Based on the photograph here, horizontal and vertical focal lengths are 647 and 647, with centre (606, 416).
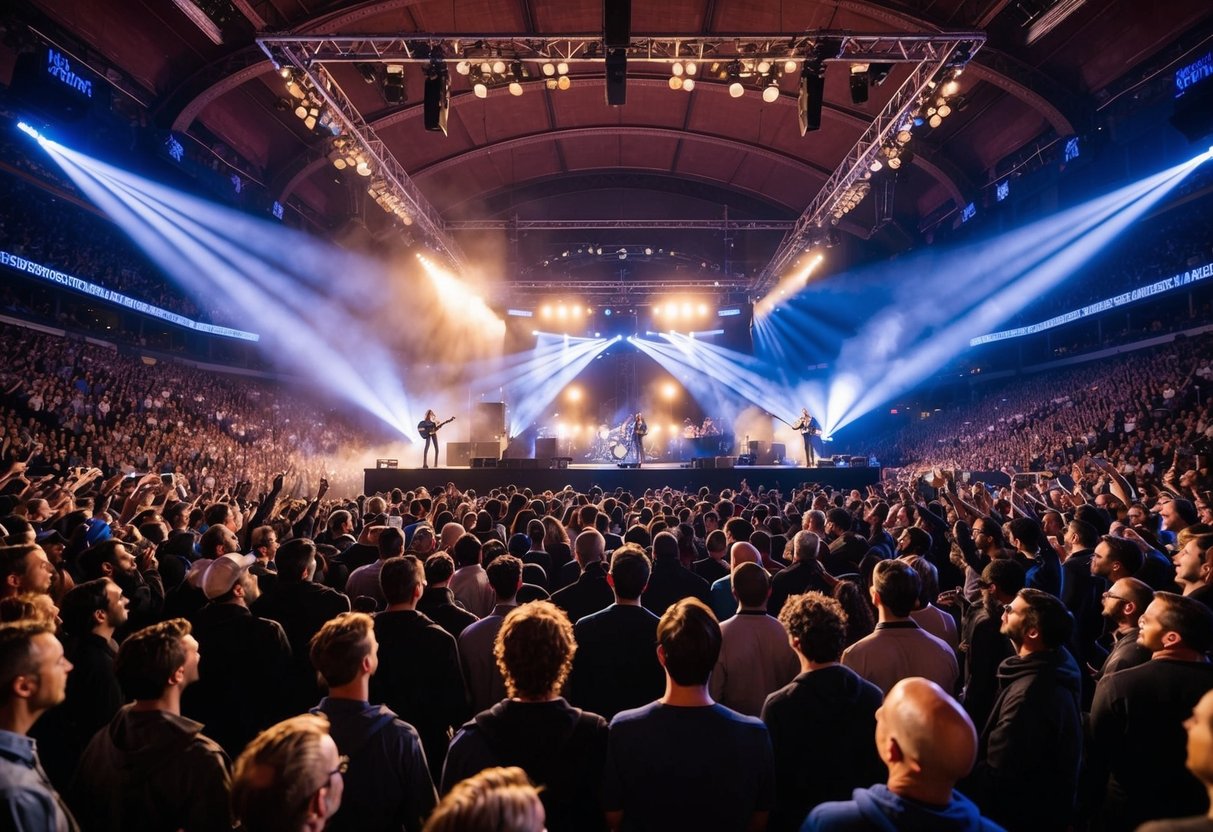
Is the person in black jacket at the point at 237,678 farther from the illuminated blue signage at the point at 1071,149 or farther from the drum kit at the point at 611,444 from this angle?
the drum kit at the point at 611,444

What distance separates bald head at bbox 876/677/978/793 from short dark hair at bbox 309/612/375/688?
1627 mm

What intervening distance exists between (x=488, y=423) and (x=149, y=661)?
16.6 meters

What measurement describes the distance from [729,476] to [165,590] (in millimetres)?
12144

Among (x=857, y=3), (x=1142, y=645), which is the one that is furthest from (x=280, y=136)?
(x=1142, y=645)

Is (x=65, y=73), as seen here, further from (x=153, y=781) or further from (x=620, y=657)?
(x=620, y=657)

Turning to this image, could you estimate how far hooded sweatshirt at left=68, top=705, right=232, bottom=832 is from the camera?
1883 mm

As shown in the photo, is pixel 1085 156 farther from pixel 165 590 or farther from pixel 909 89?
pixel 165 590

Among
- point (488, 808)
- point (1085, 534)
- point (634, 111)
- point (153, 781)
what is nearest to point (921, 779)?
point (488, 808)

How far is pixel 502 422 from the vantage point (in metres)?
18.6

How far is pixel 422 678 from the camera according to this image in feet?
9.77

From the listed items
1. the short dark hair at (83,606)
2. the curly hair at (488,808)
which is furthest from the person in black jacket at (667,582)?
the curly hair at (488,808)

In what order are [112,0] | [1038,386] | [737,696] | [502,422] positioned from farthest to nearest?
[1038,386] → [502,422] → [112,0] → [737,696]

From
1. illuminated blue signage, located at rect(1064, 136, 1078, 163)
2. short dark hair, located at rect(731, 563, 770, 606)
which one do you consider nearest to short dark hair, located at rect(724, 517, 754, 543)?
short dark hair, located at rect(731, 563, 770, 606)

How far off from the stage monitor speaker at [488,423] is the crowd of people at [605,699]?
1412cm
